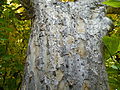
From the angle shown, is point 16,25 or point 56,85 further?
point 16,25

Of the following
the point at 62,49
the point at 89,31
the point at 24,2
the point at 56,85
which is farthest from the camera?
A: the point at 24,2

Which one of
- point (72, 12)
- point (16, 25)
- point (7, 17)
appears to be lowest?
point (16, 25)

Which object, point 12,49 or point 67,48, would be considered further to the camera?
point 12,49

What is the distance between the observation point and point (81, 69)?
1039 mm

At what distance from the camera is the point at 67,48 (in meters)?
1.14

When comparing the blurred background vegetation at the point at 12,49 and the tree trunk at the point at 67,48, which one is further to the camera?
the blurred background vegetation at the point at 12,49

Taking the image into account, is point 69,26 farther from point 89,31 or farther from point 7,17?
point 7,17

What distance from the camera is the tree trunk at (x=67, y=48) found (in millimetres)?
1019

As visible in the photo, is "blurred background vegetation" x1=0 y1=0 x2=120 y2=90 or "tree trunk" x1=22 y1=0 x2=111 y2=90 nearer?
"tree trunk" x1=22 y1=0 x2=111 y2=90

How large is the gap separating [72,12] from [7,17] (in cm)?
132

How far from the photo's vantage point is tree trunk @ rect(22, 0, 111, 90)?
102 cm

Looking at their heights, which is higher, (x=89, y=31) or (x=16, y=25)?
(x=89, y=31)

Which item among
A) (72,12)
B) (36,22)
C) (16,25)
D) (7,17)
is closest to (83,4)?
(72,12)

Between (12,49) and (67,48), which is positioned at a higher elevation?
(67,48)
